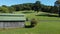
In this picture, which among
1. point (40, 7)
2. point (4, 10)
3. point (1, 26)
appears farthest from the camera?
point (40, 7)

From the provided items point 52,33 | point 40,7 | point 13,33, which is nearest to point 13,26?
point 13,33

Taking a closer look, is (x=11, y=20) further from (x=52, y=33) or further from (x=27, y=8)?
(x=27, y=8)

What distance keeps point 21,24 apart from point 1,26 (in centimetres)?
401

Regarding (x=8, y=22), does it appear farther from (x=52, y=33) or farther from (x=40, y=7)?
(x=40, y=7)

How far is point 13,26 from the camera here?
33031mm

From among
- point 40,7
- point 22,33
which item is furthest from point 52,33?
point 40,7

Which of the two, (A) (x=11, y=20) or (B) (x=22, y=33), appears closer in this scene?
(B) (x=22, y=33)

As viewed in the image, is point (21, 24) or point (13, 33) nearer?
point (13, 33)

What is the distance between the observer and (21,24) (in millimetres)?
33250

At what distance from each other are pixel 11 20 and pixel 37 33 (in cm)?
891

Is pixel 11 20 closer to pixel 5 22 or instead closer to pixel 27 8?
pixel 5 22

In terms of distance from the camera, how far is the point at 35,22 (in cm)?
3466

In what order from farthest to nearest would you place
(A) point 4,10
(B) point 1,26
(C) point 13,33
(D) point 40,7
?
1. (D) point 40,7
2. (A) point 4,10
3. (B) point 1,26
4. (C) point 13,33

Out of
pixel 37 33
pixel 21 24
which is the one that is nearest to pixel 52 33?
pixel 37 33
